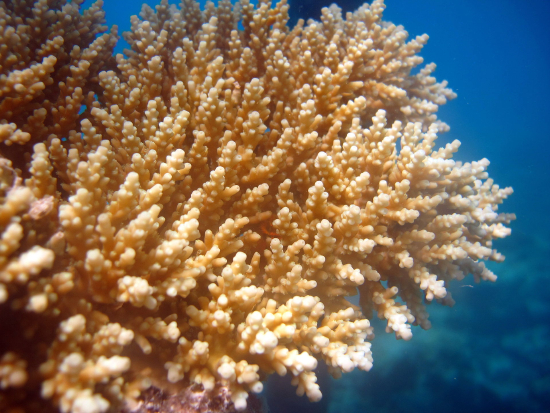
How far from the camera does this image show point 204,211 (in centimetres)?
205

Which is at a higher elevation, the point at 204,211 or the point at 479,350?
the point at 479,350

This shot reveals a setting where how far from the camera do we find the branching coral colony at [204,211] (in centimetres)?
137

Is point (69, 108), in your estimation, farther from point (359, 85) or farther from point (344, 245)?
point (359, 85)

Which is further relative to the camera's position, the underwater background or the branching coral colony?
the underwater background

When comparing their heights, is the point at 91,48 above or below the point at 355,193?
above

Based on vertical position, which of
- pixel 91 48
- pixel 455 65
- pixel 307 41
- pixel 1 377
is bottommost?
pixel 1 377

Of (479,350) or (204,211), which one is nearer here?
(204,211)

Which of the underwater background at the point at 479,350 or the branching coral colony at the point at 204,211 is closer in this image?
the branching coral colony at the point at 204,211

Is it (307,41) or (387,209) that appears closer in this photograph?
(387,209)

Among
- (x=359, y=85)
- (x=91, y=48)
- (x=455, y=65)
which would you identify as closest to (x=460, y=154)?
(x=359, y=85)

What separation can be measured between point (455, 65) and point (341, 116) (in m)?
61.0

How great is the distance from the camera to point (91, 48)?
2.42m

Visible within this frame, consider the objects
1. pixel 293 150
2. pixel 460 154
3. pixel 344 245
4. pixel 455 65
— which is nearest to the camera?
pixel 344 245

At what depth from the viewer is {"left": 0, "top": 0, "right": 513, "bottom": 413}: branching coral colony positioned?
1.37 meters
